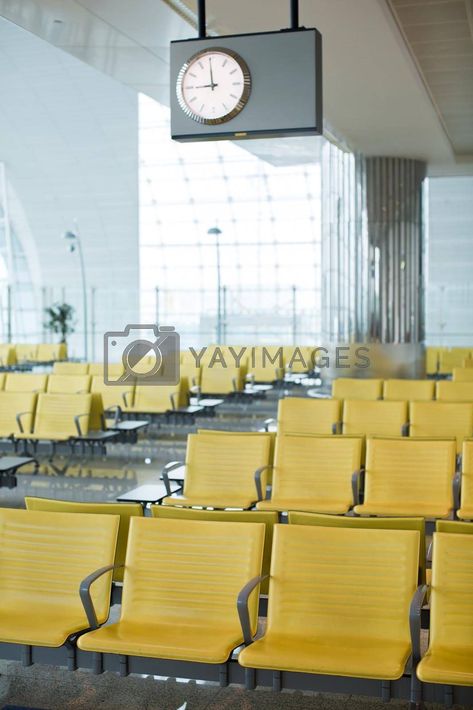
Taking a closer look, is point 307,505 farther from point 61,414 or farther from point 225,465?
point 61,414

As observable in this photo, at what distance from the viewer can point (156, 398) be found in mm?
11641

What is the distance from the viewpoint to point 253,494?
6.17 metres

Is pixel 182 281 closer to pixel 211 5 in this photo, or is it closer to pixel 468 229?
pixel 468 229

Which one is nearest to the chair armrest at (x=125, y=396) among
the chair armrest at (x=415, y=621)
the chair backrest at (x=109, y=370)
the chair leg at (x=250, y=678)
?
the chair backrest at (x=109, y=370)

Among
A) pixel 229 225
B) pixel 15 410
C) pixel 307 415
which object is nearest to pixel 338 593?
pixel 307 415

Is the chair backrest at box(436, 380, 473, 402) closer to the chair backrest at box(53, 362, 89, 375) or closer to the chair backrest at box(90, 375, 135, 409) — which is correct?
the chair backrest at box(90, 375, 135, 409)

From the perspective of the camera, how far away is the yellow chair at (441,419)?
24.8ft

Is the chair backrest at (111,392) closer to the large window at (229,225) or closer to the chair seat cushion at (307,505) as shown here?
the chair seat cushion at (307,505)

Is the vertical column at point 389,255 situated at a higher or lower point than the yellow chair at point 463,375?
higher

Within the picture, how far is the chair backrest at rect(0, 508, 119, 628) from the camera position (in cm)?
397

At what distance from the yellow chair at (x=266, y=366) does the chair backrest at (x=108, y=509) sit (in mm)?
10642

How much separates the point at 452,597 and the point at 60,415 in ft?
22.7

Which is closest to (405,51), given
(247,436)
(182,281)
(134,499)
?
(247,436)

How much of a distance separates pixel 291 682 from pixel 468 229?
2147cm
